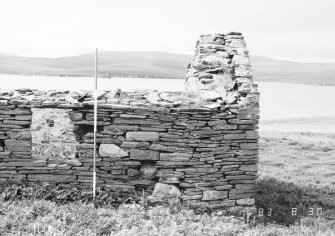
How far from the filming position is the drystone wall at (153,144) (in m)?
9.70

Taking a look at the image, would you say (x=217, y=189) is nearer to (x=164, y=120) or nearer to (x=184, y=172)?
(x=184, y=172)

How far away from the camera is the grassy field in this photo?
777 centimetres

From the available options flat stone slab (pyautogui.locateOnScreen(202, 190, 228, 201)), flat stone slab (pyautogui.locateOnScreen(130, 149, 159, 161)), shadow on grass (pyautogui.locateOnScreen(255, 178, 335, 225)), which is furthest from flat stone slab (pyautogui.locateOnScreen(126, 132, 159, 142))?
shadow on grass (pyautogui.locateOnScreen(255, 178, 335, 225))

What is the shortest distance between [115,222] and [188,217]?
1587 mm

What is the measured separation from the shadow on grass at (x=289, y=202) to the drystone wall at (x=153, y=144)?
4.85ft

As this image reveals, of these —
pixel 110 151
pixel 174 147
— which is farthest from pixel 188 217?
pixel 110 151

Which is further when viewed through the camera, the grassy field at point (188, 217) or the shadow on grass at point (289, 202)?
the shadow on grass at point (289, 202)

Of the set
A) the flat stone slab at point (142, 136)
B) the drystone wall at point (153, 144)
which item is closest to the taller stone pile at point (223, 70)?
the drystone wall at point (153, 144)

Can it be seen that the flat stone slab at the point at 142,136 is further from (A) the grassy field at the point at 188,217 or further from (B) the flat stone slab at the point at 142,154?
(A) the grassy field at the point at 188,217

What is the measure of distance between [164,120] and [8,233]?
12.8 ft

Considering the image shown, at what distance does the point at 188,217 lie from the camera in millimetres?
9125

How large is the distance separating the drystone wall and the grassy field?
66 centimetres

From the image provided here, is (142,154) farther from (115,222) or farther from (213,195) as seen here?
(115,222)

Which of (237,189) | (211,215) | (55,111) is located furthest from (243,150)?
(55,111)
